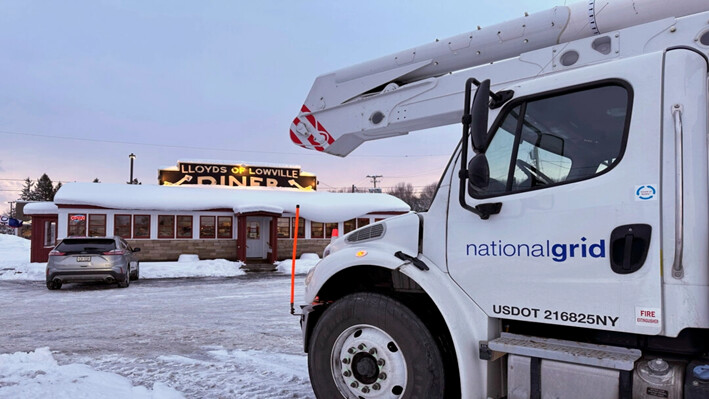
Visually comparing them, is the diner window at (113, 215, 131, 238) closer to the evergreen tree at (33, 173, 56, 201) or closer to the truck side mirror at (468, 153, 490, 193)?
the truck side mirror at (468, 153, 490, 193)

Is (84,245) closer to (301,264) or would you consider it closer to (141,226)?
(141,226)

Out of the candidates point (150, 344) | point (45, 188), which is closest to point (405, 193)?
point (45, 188)

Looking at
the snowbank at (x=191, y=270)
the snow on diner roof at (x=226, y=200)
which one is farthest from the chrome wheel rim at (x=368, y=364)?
the snow on diner roof at (x=226, y=200)

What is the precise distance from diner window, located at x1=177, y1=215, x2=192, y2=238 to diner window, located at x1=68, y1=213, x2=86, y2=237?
4224mm

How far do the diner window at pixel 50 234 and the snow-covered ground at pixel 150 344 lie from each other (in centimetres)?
1062

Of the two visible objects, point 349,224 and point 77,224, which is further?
point 349,224

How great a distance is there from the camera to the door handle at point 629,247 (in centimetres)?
258

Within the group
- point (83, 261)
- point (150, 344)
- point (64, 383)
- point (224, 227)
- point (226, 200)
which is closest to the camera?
point (64, 383)

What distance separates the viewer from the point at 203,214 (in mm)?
24609

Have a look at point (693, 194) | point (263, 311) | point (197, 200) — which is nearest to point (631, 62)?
point (693, 194)

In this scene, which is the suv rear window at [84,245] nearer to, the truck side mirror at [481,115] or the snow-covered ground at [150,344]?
the snow-covered ground at [150,344]

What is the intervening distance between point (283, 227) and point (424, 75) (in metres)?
22.0

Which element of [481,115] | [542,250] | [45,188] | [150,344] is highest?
[45,188]

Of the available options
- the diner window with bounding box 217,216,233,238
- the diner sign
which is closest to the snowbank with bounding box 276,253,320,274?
the diner window with bounding box 217,216,233,238
